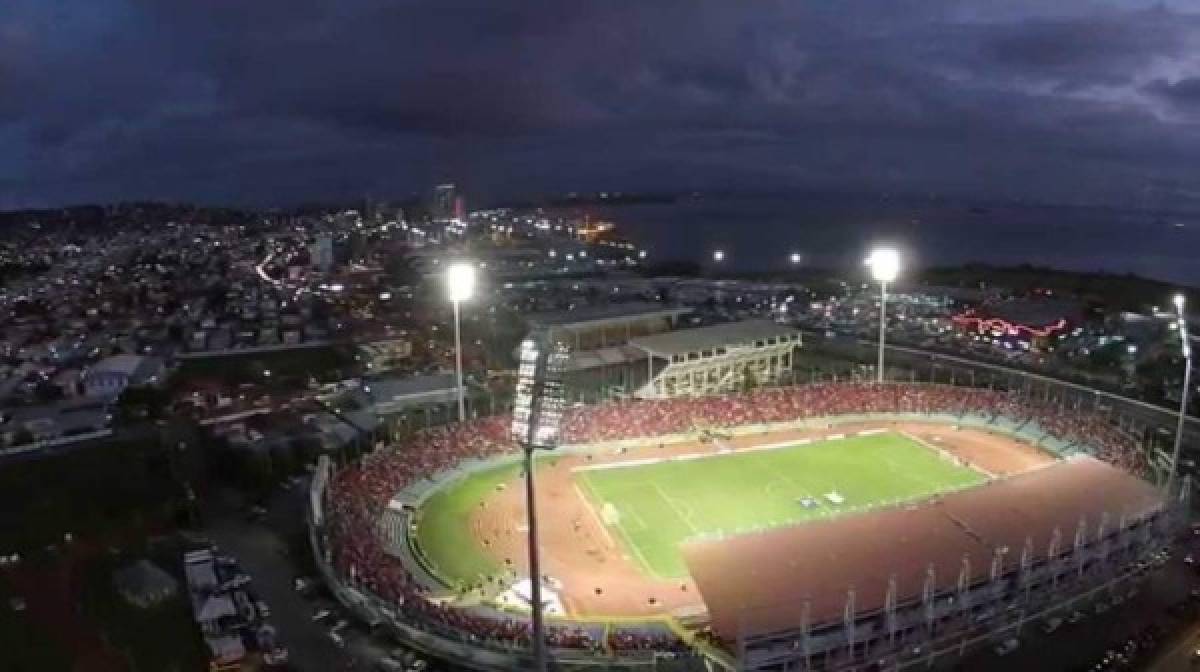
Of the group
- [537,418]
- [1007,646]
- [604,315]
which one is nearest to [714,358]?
[604,315]

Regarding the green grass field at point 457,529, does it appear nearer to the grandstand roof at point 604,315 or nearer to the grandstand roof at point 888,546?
the grandstand roof at point 888,546

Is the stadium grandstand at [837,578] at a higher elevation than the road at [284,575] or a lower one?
higher

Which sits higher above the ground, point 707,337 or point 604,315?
point 604,315

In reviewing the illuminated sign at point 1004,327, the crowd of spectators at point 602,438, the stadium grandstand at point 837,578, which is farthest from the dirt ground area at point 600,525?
the illuminated sign at point 1004,327

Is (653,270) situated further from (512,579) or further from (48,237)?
(48,237)

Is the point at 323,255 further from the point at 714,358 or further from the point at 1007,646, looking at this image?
the point at 1007,646

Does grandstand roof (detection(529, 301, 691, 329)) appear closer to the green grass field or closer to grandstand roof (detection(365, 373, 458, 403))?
grandstand roof (detection(365, 373, 458, 403))
